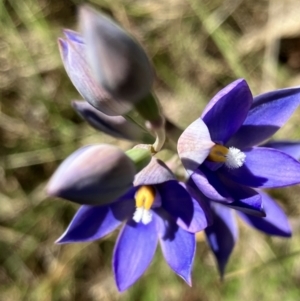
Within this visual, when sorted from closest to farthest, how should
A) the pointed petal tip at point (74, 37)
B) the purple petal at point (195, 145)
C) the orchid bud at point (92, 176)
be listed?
the orchid bud at point (92, 176), the purple petal at point (195, 145), the pointed petal tip at point (74, 37)

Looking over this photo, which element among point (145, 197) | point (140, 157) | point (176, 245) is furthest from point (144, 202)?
point (140, 157)

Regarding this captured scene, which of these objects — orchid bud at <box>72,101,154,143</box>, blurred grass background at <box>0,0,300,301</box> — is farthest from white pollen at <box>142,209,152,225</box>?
blurred grass background at <box>0,0,300,301</box>

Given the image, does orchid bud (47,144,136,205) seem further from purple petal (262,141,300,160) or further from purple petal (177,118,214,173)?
purple petal (262,141,300,160)

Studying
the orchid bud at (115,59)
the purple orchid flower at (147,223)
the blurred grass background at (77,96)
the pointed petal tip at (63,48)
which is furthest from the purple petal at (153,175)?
the blurred grass background at (77,96)

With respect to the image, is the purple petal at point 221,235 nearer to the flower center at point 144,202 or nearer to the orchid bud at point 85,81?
the flower center at point 144,202

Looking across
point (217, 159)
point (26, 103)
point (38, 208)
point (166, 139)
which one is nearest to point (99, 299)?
point (38, 208)

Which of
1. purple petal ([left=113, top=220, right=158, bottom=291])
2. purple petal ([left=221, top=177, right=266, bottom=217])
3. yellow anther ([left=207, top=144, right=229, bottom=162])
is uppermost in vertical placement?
yellow anther ([left=207, top=144, right=229, bottom=162])
